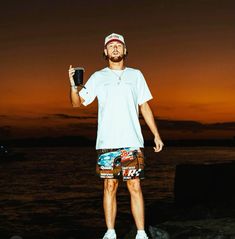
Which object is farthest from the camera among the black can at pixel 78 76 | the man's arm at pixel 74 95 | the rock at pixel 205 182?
the rock at pixel 205 182

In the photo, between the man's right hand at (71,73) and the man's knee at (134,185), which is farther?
the man's knee at (134,185)

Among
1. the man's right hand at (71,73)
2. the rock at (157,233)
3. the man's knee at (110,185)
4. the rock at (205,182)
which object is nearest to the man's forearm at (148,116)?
the man's knee at (110,185)

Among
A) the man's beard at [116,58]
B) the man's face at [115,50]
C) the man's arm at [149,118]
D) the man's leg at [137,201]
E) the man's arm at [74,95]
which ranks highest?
the man's face at [115,50]

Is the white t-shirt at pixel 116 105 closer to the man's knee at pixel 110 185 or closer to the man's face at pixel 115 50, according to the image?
the man's face at pixel 115 50

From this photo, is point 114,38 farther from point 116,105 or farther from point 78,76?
point 116,105

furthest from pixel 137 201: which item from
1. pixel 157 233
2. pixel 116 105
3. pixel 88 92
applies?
pixel 88 92

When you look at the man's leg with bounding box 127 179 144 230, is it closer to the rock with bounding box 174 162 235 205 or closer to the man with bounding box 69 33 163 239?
the man with bounding box 69 33 163 239

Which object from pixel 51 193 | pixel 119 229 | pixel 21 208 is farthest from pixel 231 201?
pixel 51 193

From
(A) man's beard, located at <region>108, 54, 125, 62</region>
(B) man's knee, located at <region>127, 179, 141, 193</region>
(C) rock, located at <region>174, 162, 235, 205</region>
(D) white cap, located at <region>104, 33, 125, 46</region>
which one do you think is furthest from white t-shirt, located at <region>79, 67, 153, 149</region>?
(C) rock, located at <region>174, 162, 235, 205</region>

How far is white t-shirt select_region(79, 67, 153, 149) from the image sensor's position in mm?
6406

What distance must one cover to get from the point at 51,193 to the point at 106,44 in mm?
42940

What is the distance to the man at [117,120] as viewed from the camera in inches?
253

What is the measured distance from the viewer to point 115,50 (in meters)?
6.55

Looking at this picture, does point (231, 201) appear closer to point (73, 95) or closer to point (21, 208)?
point (73, 95)
